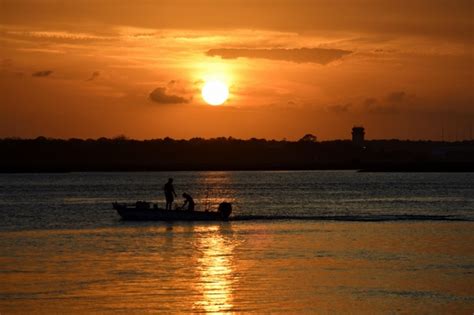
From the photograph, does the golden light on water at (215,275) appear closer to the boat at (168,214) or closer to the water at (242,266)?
the water at (242,266)

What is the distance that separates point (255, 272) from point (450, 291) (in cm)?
665

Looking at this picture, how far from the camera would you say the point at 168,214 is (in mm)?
50656

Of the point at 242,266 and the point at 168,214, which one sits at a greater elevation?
the point at 168,214

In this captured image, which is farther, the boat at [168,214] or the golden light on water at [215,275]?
the boat at [168,214]

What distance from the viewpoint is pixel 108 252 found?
1414 inches

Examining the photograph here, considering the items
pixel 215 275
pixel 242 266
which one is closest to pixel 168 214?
pixel 242 266

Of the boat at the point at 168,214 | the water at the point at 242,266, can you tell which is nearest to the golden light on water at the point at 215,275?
the water at the point at 242,266

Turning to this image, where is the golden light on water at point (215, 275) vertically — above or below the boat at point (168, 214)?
below

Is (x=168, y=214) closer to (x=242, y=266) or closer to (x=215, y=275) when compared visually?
(x=242, y=266)

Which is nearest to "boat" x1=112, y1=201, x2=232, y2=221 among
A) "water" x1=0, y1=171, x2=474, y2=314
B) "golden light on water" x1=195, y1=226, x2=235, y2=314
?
"water" x1=0, y1=171, x2=474, y2=314

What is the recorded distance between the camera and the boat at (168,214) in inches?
1994

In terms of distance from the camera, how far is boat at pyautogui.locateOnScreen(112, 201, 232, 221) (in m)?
50.7

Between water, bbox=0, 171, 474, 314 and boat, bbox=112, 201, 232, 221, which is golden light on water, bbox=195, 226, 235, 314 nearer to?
water, bbox=0, 171, 474, 314

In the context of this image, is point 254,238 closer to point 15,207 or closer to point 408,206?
point 408,206
